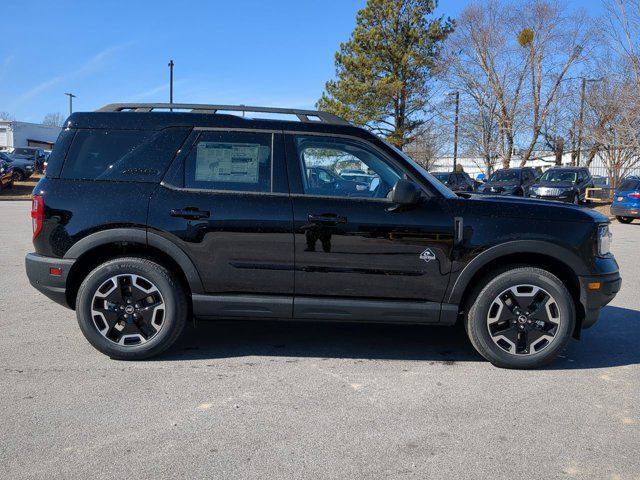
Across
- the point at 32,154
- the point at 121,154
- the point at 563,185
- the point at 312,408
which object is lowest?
the point at 312,408

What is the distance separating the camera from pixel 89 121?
14.4 feet

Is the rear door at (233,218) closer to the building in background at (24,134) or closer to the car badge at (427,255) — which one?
the car badge at (427,255)

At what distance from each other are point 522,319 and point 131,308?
3.06 m

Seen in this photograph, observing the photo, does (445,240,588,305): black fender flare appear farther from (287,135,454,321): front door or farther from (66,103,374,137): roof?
(66,103,374,137): roof

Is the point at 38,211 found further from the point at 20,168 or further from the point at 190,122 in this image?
the point at 20,168

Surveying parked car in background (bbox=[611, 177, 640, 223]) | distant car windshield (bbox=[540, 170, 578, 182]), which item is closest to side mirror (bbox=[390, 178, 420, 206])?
parked car in background (bbox=[611, 177, 640, 223])

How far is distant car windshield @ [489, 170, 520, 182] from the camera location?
24581 millimetres

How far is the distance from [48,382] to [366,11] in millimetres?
33452

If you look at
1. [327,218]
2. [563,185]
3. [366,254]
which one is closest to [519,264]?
[366,254]

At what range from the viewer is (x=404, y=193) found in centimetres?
404

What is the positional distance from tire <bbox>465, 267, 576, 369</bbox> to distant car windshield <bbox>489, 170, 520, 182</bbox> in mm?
21484

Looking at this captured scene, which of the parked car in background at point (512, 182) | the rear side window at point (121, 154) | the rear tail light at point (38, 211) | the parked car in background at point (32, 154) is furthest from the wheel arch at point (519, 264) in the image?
the parked car in background at point (32, 154)

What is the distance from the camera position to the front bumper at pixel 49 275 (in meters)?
4.29

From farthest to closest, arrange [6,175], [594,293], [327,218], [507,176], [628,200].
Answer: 1. [6,175]
2. [507,176]
3. [628,200]
4. [594,293]
5. [327,218]
